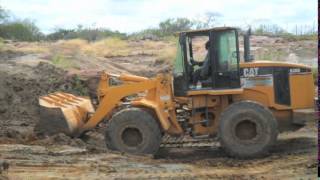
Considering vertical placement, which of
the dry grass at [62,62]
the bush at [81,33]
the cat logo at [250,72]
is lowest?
the dry grass at [62,62]

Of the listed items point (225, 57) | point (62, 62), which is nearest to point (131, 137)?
point (225, 57)

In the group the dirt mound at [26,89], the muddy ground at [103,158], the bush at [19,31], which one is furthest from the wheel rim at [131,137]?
the bush at [19,31]

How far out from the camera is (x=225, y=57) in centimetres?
1340

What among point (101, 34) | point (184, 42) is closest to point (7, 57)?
point (184, 42)

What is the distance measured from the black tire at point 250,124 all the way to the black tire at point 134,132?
1.40 metres

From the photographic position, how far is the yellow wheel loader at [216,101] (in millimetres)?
13117

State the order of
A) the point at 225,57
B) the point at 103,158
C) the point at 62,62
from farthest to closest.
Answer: the point at 62,62
the point at 225,57
the point at 103,158

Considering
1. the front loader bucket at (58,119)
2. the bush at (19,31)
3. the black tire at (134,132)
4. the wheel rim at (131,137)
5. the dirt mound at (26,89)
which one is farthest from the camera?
the bush at (19,31)

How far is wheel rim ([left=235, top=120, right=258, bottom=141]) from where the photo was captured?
518 inches

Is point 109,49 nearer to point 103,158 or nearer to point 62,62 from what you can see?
point 62,62

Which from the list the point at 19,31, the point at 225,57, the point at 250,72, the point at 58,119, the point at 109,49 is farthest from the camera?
the point at 19,31

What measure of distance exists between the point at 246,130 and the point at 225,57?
5.03 feet

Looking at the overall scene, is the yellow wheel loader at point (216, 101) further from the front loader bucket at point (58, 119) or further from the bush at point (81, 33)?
the bush at point (81, 33)

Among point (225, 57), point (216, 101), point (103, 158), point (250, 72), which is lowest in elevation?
point (103, 158)
